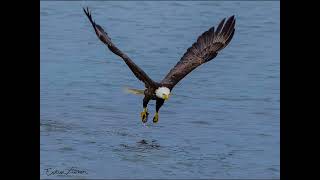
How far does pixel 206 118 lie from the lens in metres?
14.9

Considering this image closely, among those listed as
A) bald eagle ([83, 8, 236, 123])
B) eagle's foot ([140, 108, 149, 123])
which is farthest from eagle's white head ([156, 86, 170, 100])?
eagle's foot ([140, 108, 149, 123])

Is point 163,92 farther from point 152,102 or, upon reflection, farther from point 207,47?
point 152,102

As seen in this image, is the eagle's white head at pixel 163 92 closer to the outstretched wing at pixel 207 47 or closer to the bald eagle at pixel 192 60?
the bald eagle at pixel 192 60

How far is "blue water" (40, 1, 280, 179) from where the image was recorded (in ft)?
41.6

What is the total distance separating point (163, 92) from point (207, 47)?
4.24ft

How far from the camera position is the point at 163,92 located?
13.5 metres

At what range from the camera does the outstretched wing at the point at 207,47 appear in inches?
563

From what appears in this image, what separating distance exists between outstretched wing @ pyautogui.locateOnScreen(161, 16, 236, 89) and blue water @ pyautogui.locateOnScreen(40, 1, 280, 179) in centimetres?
81

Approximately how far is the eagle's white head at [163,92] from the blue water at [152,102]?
563mm

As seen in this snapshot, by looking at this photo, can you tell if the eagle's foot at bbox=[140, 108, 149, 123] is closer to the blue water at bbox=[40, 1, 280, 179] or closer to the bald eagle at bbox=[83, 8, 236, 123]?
→ the bald eagle at bbox=[83, 8, 236, 123]

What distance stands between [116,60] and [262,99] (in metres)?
3.44
